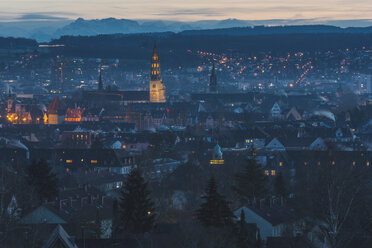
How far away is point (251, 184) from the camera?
120 ft

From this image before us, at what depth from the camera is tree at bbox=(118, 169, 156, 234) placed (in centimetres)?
2781

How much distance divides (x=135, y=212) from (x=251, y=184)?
917 cm

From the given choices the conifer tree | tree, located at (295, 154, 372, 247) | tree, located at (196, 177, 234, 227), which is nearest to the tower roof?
tree, located at (295, 154, 372, 247)

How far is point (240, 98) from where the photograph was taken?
492 feet

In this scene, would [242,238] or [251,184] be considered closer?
[242,238]

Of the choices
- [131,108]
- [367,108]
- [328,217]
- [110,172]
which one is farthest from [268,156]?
[131,108]

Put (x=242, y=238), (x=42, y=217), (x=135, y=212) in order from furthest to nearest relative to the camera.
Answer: (x=42, y=217) → (x=135, y=212) → (x=242, y=238)

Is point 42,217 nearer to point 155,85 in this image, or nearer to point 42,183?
point 42,183

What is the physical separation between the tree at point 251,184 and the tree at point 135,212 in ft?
26.4

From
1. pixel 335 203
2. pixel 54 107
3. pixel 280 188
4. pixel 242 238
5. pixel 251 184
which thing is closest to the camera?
pixel 242 238

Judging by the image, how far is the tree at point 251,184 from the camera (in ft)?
119

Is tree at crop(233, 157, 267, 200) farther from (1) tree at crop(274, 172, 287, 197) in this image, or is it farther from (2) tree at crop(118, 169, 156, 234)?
(2) tree at crop(118, 169, 156, 234)

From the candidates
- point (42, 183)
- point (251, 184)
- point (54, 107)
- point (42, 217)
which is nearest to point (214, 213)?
point (42, 217)

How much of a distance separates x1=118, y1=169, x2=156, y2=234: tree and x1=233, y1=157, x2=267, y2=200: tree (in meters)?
8.06
